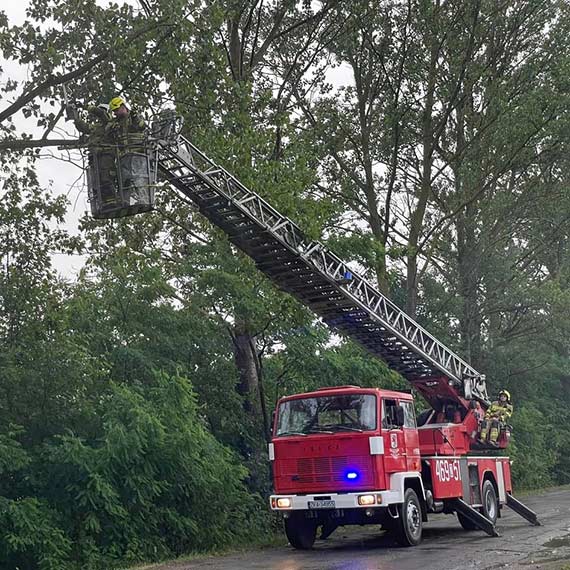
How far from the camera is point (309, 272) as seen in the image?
15523 millimetres

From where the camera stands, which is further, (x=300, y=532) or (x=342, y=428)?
(x=300, y=532)

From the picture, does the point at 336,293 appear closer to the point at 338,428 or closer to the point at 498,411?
the point at 338,428

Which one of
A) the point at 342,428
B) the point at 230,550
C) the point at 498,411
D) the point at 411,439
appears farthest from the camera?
the point at 498,411

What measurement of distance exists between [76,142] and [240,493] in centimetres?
726

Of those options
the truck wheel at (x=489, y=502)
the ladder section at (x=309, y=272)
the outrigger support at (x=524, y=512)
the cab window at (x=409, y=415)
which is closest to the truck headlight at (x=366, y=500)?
the cab window at (x=409, y=415)

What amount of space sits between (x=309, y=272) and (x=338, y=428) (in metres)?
2.84

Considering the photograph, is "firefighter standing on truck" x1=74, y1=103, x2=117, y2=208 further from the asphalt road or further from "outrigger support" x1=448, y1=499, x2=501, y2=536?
"outrigger support" x1=448, y1=499, x2=501, y2=536

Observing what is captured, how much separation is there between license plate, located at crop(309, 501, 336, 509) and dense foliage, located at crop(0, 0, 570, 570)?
2.05 meters

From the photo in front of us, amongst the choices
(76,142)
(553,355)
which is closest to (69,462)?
(76,142)

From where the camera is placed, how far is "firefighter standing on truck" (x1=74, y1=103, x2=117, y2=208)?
1234 cm

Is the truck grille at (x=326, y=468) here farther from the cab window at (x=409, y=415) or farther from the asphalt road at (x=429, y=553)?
the cab window at (x=409, y=415)

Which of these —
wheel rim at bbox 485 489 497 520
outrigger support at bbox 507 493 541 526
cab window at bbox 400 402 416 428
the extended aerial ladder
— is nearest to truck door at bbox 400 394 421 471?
cab window at bbox 400 402 416 428

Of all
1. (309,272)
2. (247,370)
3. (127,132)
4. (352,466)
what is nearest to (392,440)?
(352,466)

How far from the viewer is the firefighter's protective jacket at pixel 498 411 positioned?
18594 millimetres
